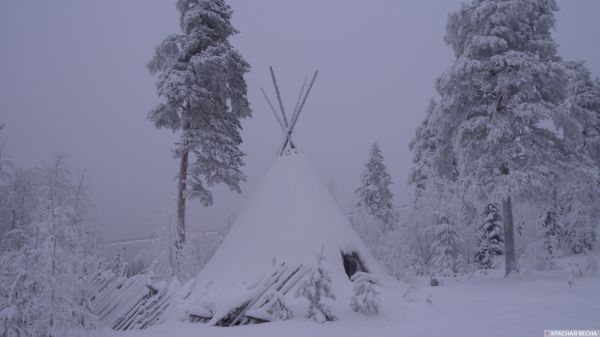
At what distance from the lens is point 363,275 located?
8.17 m

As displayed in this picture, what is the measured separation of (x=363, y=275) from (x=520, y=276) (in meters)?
6.46

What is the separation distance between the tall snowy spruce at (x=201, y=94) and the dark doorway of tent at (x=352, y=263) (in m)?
5.44

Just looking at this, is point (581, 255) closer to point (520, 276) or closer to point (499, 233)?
point (499, 233)

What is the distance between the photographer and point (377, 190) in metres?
29.1

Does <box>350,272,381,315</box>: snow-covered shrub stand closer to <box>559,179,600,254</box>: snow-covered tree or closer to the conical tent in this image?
the conical tent

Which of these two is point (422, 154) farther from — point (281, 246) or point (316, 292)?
point (316, 292)

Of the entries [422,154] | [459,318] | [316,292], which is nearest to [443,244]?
[422,154]

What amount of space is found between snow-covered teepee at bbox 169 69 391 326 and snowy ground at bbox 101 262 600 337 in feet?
2.13

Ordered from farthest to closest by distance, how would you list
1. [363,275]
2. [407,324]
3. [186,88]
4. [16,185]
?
[16,185]
[186,88]
[363,275]
[407,324]

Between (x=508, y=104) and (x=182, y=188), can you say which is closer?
(x=508, y=104)

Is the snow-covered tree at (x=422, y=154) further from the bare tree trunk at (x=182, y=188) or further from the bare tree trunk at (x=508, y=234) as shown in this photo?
the bare tree trunk at (x=182, y=188)

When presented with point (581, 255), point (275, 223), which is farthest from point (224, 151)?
point (581, 255)

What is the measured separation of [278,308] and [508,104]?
924cm

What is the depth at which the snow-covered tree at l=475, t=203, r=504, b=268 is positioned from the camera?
75.2 feet
